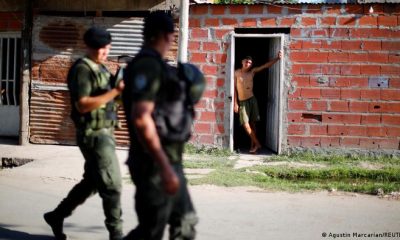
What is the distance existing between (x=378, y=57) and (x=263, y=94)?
3723 mm

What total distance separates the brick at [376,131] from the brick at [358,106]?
1.16 ft

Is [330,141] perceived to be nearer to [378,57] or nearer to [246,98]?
[378,57]

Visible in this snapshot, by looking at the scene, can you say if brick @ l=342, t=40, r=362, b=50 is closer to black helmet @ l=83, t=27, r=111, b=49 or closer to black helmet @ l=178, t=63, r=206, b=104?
black helmet @ l=83, t=27, r=111, b=49

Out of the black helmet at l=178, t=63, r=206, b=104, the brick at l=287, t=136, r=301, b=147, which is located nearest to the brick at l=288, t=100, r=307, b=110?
the brick at l=287, t=136, r=301, b=147

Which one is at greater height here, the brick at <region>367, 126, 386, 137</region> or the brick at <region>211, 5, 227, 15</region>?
the brick at <region>211, 5, 227, 15</region>

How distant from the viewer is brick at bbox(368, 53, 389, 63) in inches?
311

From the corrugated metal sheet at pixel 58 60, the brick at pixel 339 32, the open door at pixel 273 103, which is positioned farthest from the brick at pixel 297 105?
the corrugated metal sheet at pixel 58 60

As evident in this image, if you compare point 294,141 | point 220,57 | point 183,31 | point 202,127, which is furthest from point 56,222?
point 294,141

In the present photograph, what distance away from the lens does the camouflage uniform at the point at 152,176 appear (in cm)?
253

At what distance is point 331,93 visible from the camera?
805 cm

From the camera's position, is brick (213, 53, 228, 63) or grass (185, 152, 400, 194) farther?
brick (213, 53, 228, 63)

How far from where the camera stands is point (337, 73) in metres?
8.03

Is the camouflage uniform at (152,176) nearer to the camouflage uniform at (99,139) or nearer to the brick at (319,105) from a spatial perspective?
the camouflage uniform at (99,139)

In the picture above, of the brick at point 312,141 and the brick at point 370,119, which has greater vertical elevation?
the brick at point 370,119
